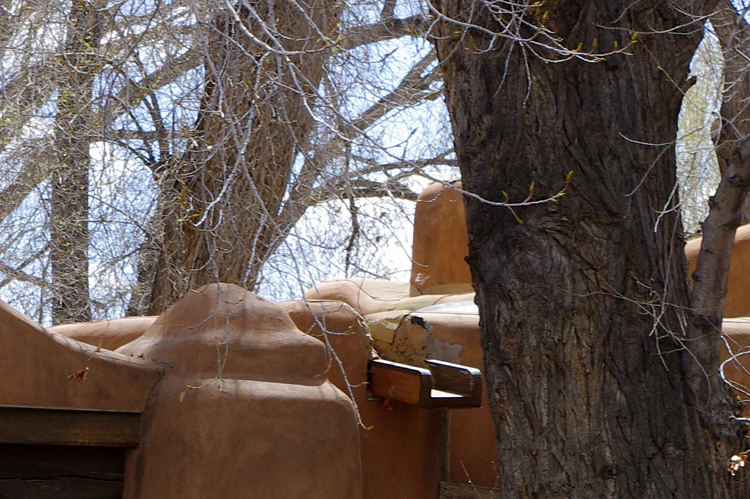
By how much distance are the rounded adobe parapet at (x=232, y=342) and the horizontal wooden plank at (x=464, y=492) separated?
2.33m

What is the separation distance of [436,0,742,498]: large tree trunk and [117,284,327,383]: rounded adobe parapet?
1.20 m

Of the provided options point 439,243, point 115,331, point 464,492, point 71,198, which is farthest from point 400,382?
point 439,243

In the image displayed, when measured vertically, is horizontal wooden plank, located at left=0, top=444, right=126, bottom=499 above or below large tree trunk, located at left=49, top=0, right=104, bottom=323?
below

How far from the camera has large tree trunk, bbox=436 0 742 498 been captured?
11.6ft

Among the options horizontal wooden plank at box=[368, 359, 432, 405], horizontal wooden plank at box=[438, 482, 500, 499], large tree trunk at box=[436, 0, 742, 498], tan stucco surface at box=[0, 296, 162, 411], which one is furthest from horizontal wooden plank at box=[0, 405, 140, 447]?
horizontal wooden plank at box=[438, 482, 500, 499]

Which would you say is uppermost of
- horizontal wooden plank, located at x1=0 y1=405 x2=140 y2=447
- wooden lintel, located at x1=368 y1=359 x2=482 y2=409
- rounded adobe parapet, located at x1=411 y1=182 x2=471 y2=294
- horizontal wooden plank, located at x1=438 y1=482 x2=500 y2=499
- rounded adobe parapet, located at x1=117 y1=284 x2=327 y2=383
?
rounded adobe parapet, located at x1=411 y1=182 x2=471 y2=294

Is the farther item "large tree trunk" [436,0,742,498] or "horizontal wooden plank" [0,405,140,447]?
"horizontal wooden plank" [0,405,140,447]

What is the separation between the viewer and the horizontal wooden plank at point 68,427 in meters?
3.89

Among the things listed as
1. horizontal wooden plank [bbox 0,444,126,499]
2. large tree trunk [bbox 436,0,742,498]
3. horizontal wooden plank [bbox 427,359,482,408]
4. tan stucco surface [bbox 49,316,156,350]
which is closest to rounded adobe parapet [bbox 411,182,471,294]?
horizontal wooden plank [bbox 427,359,482,408]

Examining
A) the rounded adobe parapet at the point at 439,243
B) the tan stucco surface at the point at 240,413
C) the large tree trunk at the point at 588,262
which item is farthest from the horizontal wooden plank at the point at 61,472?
the rounded adobe parapet at the point at 439,243

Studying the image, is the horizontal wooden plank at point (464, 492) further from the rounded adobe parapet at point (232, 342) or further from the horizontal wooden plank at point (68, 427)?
the horizontal wooden plank at point (68, 427)

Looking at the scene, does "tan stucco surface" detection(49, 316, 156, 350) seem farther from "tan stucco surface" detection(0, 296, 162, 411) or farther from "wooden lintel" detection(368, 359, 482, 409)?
"tan stucco surface" detection(0, 296, 162, 411)

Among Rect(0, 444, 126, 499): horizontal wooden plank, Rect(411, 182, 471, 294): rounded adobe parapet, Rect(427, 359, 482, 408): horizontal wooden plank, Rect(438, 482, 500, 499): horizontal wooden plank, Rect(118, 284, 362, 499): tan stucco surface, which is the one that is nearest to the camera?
Rect(0, 444, 126, 499): horizontal wooden plank

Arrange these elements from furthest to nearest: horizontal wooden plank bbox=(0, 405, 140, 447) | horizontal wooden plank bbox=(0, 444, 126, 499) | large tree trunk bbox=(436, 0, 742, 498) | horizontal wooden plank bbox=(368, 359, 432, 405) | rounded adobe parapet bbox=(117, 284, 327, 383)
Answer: horizontal wooden plank bbox=(368, 359, 432, 405) → rounded adobe parapet bbox=(117, 284, 327, 383) → horizontal wooden plank bbox=(0, 444, 126, 499) → horizontal wooden plank bbox=(0, 405, 140, 447) → large tree trunk bbox=(436, 0, 742, 498)
